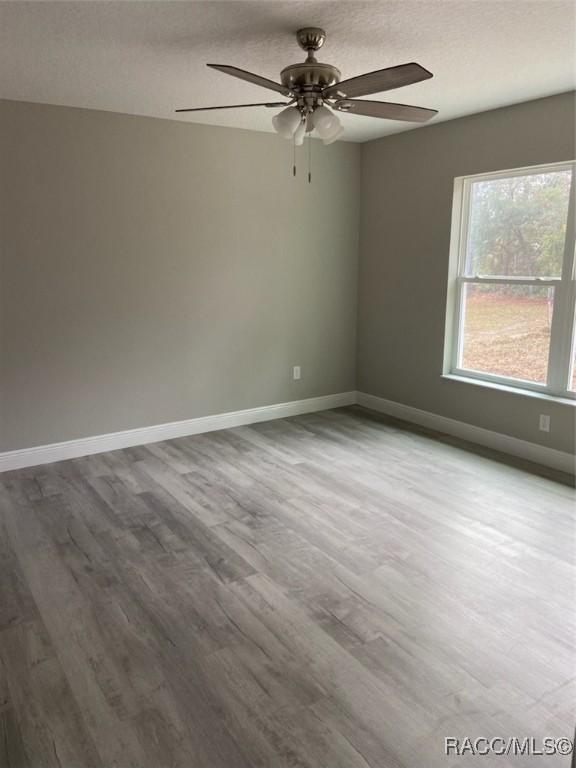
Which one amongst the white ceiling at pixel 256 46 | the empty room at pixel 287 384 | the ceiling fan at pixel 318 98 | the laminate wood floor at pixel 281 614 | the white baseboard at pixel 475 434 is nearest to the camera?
the laminate wood floor at pixel 281 614

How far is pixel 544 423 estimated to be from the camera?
390 cm

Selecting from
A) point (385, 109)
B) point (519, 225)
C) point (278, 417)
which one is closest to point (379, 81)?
point (385, 109)

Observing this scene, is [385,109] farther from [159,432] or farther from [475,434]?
[159,432]

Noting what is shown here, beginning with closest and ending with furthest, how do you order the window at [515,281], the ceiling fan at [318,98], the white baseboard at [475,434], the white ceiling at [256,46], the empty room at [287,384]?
the empty room at [287,384], the white ceiling at [256,46], the ceiling fan at [318,98], the window at [515,281], the white baseboard at [475,434]

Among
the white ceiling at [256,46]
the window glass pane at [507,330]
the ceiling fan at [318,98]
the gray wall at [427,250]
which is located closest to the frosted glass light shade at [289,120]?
the ceiling fan at [318,98]

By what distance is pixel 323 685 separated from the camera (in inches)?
76.0

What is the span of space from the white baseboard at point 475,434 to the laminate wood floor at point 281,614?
23 cm

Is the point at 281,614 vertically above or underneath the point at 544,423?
underneath

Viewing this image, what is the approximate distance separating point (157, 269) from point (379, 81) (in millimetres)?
2480

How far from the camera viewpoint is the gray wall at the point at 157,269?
377cm

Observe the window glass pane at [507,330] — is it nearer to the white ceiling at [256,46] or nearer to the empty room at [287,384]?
the empty room at [287,384]

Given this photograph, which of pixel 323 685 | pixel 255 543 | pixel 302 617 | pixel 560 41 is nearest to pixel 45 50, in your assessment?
pixel 560 41

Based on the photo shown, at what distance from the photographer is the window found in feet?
12.3

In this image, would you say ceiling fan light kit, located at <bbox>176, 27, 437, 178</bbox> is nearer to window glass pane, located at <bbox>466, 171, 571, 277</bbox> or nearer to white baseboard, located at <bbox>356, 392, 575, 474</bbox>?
window glass pane, located at <bbox>466, 171, 571, 277</bbox>
